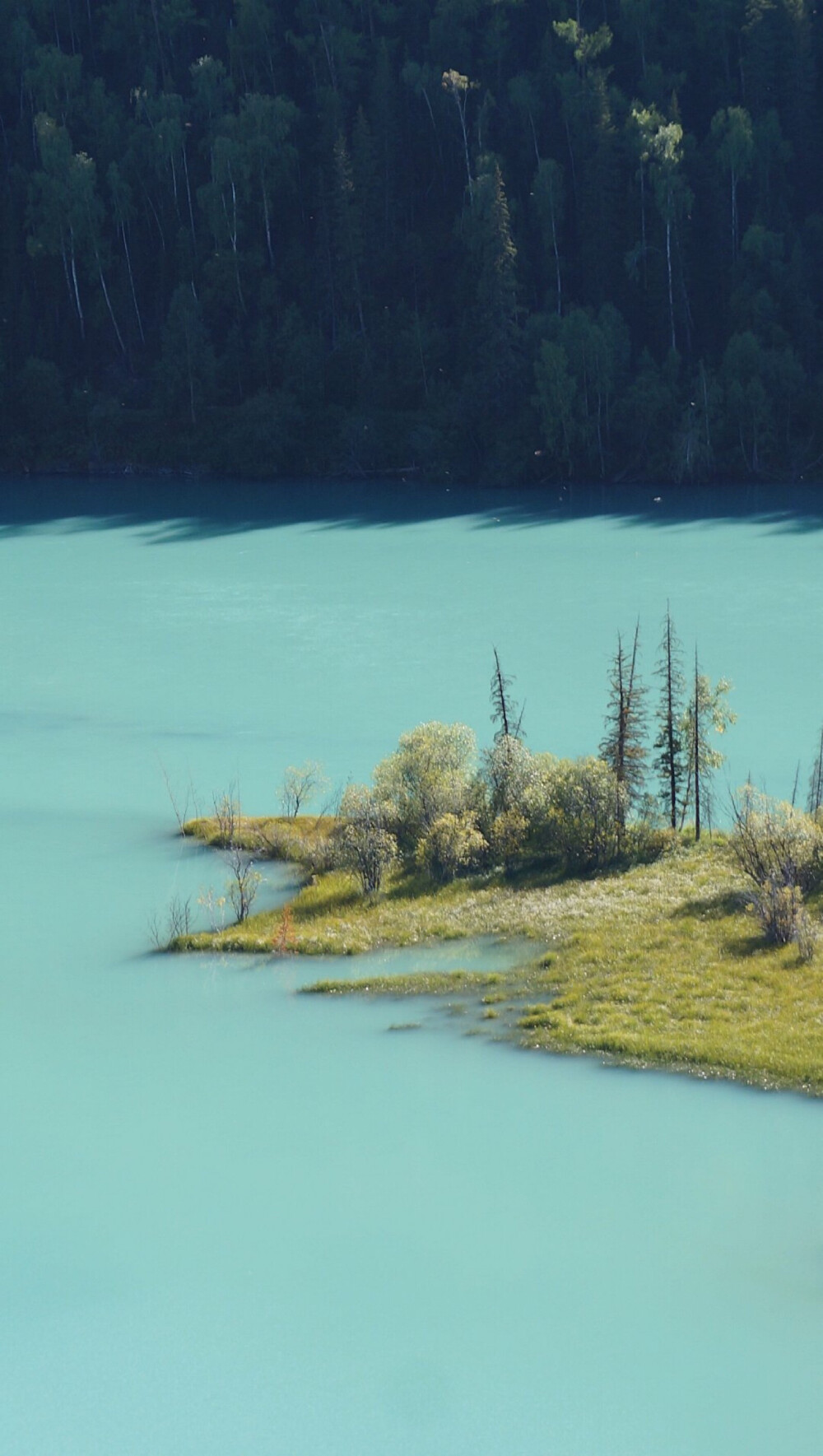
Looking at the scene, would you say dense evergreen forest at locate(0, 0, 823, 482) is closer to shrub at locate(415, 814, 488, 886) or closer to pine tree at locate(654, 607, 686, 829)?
pine tree at locate(654, 607, 686, 829)

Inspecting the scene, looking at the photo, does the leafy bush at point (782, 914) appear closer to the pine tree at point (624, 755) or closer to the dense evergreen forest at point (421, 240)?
the pine tree at point (624, 755)

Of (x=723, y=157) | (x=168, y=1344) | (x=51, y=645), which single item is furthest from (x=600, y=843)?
(x=723, y=157)

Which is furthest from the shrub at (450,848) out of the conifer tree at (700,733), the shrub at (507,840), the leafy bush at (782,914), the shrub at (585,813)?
the leafy bush at (782,914)

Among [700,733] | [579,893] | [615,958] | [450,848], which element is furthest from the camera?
[700,733]

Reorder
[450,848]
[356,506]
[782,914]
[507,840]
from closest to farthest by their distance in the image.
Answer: [782,914]
[450,848]
[507,840]
[356,506]

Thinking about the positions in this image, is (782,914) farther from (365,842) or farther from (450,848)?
(365,842)

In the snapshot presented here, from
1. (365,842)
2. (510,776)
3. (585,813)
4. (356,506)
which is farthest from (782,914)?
(356,506)
